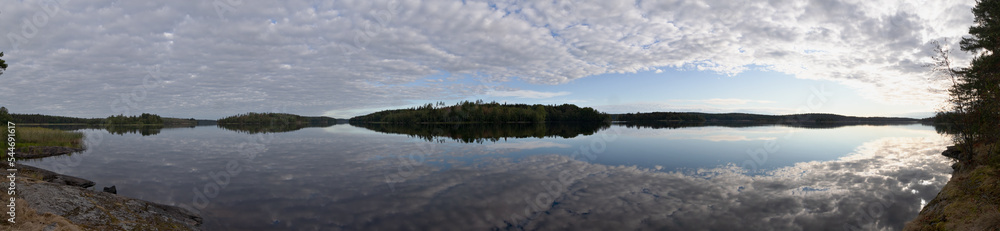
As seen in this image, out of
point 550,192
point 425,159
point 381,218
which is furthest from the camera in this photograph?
point 425,159

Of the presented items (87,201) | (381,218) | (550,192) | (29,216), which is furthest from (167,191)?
(550,192)

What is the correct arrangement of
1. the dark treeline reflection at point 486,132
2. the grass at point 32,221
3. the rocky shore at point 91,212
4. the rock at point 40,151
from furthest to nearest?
1. the dark treeline reflection at point 486,132
2. the rock at point 40,151
3. the rocky shore at point 91,212
4. the grass at point 32,221

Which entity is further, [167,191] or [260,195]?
[167,191]

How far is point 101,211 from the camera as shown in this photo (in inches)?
393

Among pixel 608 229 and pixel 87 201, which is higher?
pixel 87 201

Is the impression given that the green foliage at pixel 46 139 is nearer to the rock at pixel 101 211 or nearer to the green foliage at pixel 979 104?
the rock at pixel 101 211

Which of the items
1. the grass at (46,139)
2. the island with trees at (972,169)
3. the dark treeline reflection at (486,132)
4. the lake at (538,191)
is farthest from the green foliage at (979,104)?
the grass at (46,139)

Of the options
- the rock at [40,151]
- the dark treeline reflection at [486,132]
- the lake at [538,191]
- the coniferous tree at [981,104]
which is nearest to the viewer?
the lake at [538,191]

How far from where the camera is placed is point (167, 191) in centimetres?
1623

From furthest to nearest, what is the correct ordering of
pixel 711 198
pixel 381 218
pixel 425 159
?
pixel 425 159 → pixel 711 198 → pixel 381 218

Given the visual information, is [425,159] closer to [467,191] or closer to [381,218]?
[467,191]

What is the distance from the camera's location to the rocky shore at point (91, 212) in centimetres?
866

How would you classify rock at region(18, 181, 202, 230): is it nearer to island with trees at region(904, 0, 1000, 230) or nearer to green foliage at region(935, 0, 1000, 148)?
island with trees at region(904, 0, 1000, 230)

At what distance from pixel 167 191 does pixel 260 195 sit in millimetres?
4940
